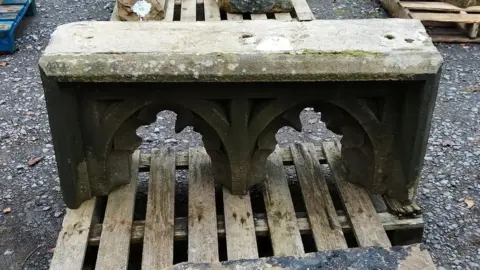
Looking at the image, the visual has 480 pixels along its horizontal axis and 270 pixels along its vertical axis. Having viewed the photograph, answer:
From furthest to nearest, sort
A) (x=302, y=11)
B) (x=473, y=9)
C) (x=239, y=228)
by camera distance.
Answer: (x=473, y=9) → (x=302, y=11) → (x=239, y=228)

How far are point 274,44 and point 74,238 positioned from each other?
114 cm

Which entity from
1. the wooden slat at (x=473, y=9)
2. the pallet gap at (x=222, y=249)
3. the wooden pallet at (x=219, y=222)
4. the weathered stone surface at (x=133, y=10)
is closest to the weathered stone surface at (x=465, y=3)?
the wooden slat at (x=473, y=9)

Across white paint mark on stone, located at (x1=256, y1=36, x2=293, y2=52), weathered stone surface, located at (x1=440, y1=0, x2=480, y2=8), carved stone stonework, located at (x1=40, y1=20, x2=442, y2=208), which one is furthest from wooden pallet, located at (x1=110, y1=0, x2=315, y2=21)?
white paint mark on stone, located at (x1=256, y1=36, x2=293, y2=52)

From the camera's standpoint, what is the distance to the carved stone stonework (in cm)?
217

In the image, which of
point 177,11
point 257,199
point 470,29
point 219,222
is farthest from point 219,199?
point 470,29

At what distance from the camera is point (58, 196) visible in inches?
118

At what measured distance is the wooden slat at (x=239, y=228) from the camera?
2.31 m

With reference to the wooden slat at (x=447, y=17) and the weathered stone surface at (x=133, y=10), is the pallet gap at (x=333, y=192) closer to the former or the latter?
the weathered stone surface at (x=133, y=10)

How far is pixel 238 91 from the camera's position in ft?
7.48

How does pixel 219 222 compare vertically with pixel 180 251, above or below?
above

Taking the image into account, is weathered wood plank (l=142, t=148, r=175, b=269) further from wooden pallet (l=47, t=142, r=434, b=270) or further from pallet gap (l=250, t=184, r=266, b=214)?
pallet gap (l=250, t=184, r=266, b=214)

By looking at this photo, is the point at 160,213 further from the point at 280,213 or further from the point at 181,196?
the point at 280,213

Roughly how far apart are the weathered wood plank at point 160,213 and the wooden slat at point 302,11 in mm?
1898

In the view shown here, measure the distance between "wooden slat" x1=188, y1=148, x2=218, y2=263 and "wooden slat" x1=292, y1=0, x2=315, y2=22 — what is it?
1.82m
